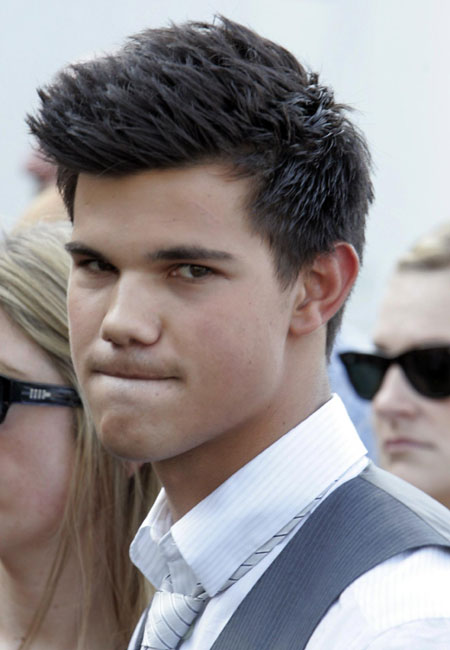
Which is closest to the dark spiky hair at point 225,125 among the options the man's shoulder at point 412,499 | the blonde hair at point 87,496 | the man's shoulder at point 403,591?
the man's shoulder at point 412,499

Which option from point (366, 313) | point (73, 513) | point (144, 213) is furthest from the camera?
point (366, 313)

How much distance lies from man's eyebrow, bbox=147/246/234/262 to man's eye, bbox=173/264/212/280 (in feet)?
0.06

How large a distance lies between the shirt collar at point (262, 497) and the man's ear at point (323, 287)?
0.16 m

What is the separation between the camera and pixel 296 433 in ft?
6.21

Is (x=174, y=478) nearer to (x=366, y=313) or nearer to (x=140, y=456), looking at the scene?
(x=140, y=456)

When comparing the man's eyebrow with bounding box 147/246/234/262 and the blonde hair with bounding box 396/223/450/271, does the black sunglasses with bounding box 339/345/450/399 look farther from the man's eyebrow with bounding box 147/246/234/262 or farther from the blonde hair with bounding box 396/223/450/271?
the man's eyebrow with bounding box 147/246/234/262

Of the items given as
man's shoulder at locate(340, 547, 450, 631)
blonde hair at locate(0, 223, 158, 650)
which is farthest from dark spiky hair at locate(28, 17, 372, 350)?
blonde hair at locate(0, 223, 158, 650)

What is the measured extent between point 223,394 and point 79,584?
38.7 inches

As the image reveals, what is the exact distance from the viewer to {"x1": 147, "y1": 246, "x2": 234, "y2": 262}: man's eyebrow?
1754mm

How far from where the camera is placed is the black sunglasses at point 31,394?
2514 millimetres

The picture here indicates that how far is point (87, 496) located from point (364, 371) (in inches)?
60.8

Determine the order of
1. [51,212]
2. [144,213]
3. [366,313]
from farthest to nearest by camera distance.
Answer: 1. [366,313]
2. [51,212]
3. [144,213]

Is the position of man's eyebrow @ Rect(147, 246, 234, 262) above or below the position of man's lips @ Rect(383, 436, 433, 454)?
above

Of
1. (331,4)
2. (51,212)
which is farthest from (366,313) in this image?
(51,212)
